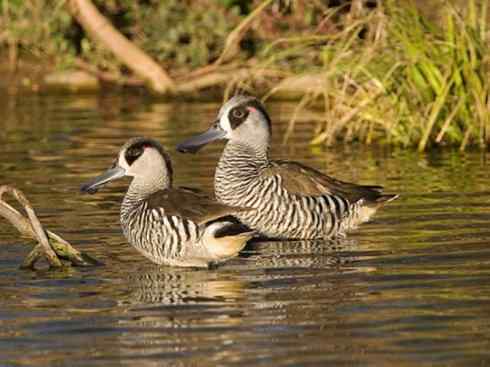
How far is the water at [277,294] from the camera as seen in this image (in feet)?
23.2

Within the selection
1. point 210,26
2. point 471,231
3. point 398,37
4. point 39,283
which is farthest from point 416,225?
point 210,26

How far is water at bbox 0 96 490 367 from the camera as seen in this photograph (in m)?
7.07

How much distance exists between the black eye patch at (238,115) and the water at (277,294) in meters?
1.13

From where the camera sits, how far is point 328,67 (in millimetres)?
15195

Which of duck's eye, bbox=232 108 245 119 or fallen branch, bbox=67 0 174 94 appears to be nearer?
duck's eye, bbox=232 108 245 119

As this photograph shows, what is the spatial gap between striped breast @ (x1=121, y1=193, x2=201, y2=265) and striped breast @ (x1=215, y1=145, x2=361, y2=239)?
1173 mm

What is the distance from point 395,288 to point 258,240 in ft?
7.43

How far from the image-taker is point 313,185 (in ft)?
34.7

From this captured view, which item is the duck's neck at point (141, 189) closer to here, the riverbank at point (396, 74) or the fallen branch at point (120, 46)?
the riverbank at point (396, 74)

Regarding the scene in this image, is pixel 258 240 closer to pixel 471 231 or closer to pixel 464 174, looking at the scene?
pixel 471 231

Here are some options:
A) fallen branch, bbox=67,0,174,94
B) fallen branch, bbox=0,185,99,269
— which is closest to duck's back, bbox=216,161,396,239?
fallen branch, bbox=0,185,99,269

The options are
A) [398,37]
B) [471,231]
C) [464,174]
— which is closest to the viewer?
[471,231]

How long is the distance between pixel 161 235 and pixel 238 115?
209cm

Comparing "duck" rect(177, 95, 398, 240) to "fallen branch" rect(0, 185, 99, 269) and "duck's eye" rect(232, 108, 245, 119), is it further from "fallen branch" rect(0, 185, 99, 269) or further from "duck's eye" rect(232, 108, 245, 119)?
"fallen branch" rect(0, 185, 99, 269)
